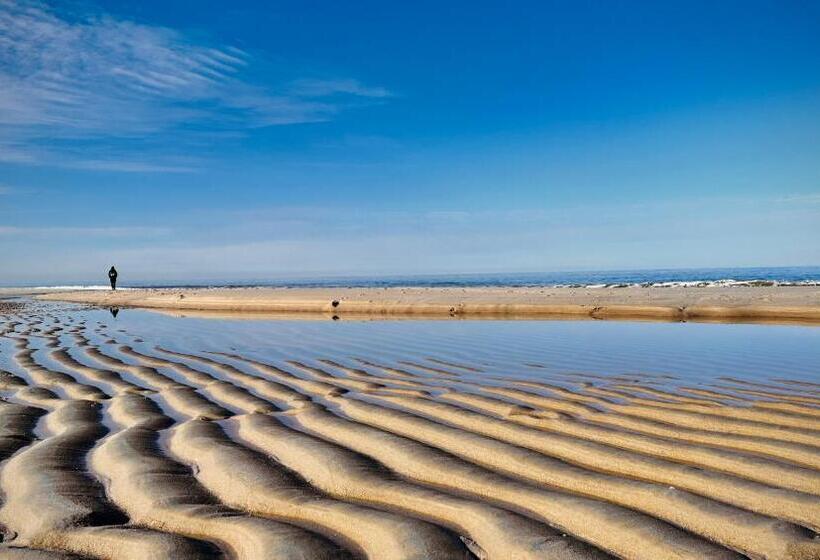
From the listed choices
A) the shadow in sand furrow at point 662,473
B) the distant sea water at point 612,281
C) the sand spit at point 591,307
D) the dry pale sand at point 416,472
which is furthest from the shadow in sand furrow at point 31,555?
the distant sea water at point 612,281

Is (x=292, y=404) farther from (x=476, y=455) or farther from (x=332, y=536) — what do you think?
(x=332, y=536)

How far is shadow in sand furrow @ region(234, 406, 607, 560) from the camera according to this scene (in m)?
2.45

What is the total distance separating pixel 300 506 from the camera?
2.90m

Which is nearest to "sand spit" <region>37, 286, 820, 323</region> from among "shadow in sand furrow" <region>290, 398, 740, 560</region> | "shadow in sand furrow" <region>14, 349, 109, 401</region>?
"shadow in sand furrow" <region>14, 349, 109, 401</region>

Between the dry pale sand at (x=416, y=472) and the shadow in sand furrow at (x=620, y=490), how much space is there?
11mm

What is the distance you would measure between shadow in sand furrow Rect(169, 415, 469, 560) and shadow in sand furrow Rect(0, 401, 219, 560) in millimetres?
470

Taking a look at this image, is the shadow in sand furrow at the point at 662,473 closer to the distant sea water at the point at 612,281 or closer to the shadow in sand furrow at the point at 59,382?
the shadow in sand furrow at the point at 59,382

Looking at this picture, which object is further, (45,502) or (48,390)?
(48,390)

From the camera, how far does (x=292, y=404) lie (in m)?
5.45

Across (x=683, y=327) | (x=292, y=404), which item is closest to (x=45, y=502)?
(x=292, y=404)

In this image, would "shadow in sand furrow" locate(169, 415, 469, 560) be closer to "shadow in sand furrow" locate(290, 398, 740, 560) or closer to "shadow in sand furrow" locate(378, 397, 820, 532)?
"shadow in sand furrow" locate(290, 398, 740, 560)

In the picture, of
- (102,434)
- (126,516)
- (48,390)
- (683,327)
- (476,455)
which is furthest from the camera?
(683,327)

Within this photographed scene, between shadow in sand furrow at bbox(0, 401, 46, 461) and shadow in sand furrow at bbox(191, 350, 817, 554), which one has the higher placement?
shadow in sand furrow at bbox(191, 350, 817, 554)

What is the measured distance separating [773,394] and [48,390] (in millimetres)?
6647
